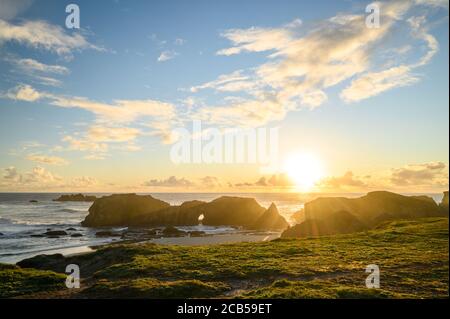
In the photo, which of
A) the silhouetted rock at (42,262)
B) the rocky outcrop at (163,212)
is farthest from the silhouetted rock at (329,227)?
the rocky outcrop at (163,212)

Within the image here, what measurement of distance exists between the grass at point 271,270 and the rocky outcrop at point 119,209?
227 ft

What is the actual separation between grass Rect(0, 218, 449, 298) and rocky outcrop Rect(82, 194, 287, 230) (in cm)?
6859

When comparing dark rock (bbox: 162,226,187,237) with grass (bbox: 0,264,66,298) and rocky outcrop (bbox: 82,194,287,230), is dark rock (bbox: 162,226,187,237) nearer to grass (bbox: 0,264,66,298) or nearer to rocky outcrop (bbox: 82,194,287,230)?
rocky outcrop (bbox: 82,194,287,230)

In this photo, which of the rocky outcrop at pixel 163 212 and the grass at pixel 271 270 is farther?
the rocky outcrop at pixel 163 212

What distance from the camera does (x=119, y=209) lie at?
10800 cm

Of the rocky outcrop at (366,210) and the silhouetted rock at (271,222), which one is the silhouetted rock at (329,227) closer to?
the rocky outcrop at (366,210)

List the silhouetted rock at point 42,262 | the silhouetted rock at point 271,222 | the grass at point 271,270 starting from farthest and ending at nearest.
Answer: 1. the silhouetted rock at point 271,222
2. the silhouetted rock at point 42,262
3. the grass at point 271,270

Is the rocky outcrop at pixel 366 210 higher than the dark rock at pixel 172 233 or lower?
higher

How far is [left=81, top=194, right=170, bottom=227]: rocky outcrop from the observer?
105 metres

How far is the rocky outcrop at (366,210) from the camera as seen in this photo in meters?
61.5
